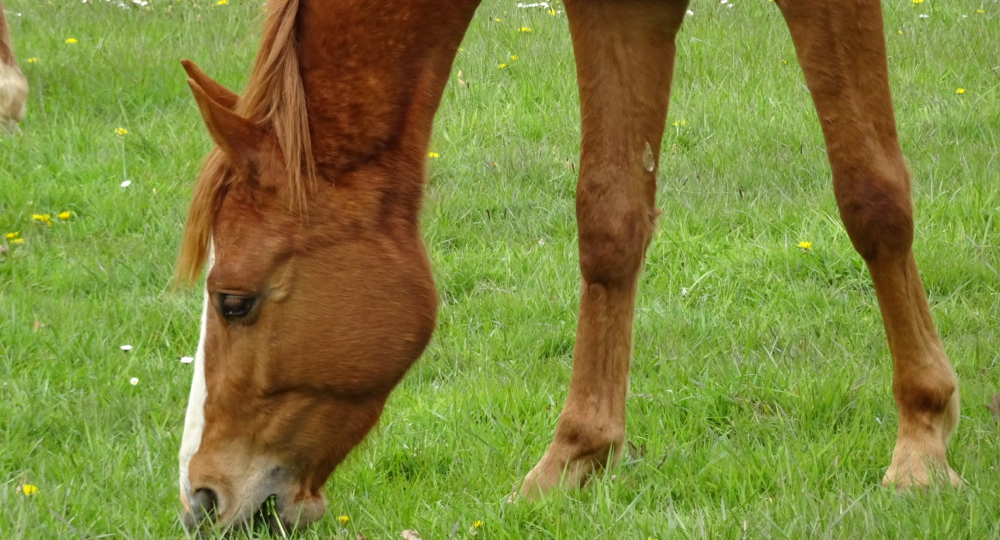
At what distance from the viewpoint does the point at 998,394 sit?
3051 millimetres

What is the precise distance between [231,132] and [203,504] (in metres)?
0.83

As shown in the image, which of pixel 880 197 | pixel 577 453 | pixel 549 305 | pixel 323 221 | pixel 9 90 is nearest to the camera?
pixel 323 221

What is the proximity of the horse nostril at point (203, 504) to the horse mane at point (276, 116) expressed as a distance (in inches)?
21.5

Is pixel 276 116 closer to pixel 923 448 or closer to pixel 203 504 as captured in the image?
pixel 203 504

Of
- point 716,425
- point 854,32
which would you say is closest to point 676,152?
point 716,425

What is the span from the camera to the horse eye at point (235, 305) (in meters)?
2.31

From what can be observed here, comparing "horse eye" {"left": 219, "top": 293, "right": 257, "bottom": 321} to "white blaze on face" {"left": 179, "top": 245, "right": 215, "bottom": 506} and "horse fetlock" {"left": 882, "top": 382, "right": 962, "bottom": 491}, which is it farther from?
"horse fetlock" {"left": 882, "top": 382, "right": 962, "bottom": 491}

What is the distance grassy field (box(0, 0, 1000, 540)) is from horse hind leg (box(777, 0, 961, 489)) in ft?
0.42

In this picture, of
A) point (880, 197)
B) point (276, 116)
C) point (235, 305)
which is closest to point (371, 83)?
point (276, 116)

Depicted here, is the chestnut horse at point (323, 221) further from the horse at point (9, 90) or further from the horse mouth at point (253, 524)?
the horse at point (9, 90)

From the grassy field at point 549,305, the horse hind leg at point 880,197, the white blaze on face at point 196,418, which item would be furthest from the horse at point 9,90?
the horse hind leg at point 880,197

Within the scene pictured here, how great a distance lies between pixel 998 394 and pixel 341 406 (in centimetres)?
190

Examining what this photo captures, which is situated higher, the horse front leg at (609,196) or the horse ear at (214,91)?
the horse ear at (214,91)

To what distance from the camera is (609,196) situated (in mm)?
2885
